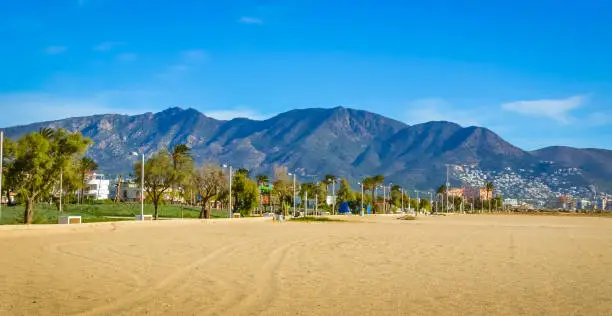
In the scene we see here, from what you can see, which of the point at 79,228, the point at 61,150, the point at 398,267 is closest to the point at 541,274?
the point at 398,267

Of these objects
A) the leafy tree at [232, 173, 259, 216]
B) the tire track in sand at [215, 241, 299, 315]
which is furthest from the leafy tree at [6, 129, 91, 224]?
the leafy tree at [232, 173, 259, 216]

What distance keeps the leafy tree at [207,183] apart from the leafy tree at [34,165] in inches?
933

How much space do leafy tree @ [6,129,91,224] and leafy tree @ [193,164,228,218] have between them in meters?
23.7

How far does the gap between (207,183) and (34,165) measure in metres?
28.7

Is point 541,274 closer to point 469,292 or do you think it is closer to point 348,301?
point 469,292

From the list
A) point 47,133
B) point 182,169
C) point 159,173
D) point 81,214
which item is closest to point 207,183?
point 182,169

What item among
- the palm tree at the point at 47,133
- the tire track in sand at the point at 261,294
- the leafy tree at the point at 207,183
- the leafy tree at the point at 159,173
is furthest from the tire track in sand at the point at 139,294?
the leafy tree at the point at 207,183

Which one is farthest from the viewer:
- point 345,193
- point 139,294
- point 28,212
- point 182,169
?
point 345,193

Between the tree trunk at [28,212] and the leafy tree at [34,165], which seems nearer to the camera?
the tree trunk at [28,212]

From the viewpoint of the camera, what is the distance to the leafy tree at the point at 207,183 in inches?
2660

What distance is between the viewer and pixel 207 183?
69188 millimetres

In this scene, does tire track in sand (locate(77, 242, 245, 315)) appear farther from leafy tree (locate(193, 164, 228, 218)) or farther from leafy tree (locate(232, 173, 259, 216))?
leafy tree (locate(232, 173, 259, 216))

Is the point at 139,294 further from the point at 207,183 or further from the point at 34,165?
the point at 207,183

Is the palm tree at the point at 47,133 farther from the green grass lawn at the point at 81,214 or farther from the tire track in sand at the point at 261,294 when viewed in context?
the tire track in sand at the point at 261,294
